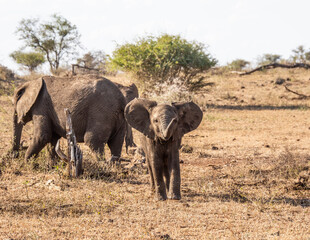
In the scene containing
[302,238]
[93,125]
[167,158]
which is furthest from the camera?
[93,125]

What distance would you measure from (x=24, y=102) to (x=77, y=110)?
123 cm

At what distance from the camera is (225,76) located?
26.4 metres

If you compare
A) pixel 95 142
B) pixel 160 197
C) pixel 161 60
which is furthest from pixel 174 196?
pixel 161 60

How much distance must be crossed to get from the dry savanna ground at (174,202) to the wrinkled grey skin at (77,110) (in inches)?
18.1

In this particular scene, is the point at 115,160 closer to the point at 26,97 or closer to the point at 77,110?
the point at 77,110

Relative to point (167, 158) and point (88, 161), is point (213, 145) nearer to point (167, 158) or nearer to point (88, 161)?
point (88, 161)

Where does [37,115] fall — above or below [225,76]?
below

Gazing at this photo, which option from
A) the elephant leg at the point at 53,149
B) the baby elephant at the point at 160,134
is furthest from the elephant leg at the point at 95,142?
the baby elephant at the point at 160,134

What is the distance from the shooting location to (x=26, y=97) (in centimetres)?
802

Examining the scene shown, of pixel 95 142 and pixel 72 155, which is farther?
pixel 95 142

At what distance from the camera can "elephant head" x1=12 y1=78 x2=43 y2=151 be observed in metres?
7.87

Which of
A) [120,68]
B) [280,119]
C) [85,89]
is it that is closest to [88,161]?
[85,89]

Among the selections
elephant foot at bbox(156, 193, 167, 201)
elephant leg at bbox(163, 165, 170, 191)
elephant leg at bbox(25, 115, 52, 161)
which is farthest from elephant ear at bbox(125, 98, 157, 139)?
elephant leg at bbox(25, 115, 52, 161)

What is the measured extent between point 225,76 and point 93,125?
19967 millimetres
